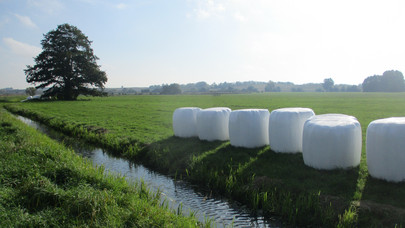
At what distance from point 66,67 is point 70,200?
6120 centimetres

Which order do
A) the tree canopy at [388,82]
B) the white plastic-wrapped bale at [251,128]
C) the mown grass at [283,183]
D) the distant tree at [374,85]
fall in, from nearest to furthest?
the mown grass at [283,183]
the white plastic-wrapped bale at [251,128]
the tree canopy at [388,82]
the distant tree at [374,85]

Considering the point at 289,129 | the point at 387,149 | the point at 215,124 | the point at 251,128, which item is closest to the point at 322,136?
the point at 387,149

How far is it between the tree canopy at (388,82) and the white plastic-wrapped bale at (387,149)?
113m

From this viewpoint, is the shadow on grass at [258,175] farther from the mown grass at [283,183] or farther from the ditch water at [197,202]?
the ditch water at [197,202]

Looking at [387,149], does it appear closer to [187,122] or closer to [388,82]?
[187,122]

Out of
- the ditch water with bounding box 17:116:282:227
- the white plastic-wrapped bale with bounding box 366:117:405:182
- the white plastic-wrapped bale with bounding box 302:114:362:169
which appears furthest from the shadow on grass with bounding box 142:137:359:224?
the white plastic-wrapped bale with bounding box 366:117:405:182

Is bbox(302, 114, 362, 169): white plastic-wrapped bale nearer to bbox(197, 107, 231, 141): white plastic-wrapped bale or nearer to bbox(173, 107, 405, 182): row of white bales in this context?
bbox(173, 107, 405, 182): row of white bales

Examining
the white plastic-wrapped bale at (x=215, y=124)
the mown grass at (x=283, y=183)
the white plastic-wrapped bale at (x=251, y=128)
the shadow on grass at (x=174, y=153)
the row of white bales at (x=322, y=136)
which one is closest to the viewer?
the mown grass at (x=283, y=183)

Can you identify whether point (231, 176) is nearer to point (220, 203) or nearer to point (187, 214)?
point (220, 203)

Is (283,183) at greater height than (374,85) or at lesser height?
greater

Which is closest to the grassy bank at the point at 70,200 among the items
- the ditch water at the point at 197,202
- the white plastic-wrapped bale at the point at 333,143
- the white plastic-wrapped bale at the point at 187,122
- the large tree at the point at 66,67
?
the ditch water at the point at 197,202

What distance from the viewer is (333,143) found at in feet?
27.9

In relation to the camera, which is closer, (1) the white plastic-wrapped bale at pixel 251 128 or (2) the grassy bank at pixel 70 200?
(2) the grassy bank at pixel 70 200

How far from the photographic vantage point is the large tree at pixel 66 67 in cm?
6072
